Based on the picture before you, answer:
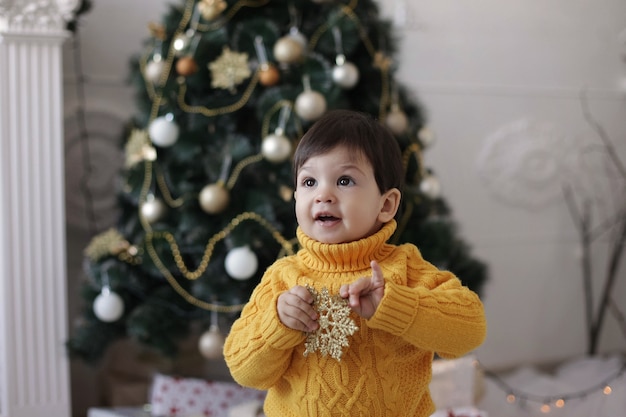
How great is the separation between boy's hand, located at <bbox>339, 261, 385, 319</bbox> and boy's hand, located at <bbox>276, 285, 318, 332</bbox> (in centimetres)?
5

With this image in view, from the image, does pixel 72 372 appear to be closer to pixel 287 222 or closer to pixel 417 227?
pixel 287 222

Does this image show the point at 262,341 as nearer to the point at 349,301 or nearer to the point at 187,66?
the point at 349,301

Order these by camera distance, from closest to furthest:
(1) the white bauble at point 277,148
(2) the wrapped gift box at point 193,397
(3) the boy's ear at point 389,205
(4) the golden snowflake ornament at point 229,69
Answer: (3) the boy's ear at point 389,205 → (1) the white bauble at point 277,148 → (4) the golden snowflake ornament at point 229,69 → (2) the wrapped gift box at point 193,397

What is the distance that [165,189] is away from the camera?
2.20 metres

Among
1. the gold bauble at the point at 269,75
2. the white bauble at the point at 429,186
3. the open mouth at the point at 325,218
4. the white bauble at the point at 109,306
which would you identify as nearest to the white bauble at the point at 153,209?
the white bauble at the point at 109,306

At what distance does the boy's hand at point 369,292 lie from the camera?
1.02 metres

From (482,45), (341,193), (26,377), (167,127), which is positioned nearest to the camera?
(341,193)

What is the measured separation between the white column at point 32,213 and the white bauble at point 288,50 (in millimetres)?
657

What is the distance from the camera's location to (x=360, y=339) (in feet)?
3.65

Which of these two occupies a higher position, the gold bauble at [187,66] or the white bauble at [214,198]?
the gold bauble at [187,66]

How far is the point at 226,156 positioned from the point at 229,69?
249 millimetres

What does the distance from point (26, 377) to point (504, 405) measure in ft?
5.48

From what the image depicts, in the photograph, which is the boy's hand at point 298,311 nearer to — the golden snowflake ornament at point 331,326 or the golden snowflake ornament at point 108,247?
the golden snowflake ornament at point 331,326

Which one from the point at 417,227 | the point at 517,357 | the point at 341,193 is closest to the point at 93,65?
the point at 417,227
